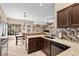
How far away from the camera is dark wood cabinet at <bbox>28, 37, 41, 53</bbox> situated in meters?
4.35

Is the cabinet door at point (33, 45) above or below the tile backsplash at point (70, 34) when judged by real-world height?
below

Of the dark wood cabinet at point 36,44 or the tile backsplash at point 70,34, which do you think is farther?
the dark wood cabinet at point 36,44

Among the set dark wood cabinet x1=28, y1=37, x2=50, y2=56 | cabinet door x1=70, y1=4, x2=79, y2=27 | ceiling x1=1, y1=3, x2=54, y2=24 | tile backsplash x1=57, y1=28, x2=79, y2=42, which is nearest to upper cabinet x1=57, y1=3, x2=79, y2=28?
cabinet door x1=70, y1=4, x2=79, y2=27

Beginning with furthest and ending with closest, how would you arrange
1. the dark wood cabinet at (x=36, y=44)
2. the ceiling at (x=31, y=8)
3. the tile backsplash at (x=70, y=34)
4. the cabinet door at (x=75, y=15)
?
the dark wood cabinet at (x=36, y=44) → the ceiling at (x=31, y=8) → the tile backsplash at (x=70, y=34) → the cabinet door at (x=75, y=15)

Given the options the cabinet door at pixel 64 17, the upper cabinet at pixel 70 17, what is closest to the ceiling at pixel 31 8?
the cabinet door at pixel 64 17

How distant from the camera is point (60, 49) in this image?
2541 millimetres

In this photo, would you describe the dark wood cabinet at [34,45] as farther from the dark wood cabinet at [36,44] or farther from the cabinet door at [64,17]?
the cabinet door at [64,17]

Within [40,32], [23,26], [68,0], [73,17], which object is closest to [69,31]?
[73,17]

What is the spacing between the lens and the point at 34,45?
451 cm

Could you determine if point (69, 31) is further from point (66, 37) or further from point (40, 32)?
point (40, 32)

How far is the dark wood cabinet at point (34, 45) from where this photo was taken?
14.3 feet

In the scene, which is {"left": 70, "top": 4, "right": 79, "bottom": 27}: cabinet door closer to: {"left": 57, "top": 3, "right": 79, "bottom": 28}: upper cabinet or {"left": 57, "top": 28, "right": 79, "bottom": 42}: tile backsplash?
{"left": 57, "top": 3, "right": 79, "bottom": 28}: upper cabinet

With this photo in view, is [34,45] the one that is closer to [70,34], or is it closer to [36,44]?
[36,44]

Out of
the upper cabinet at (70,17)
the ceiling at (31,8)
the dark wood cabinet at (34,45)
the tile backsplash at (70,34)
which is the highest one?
the ceiling at (31,8)
